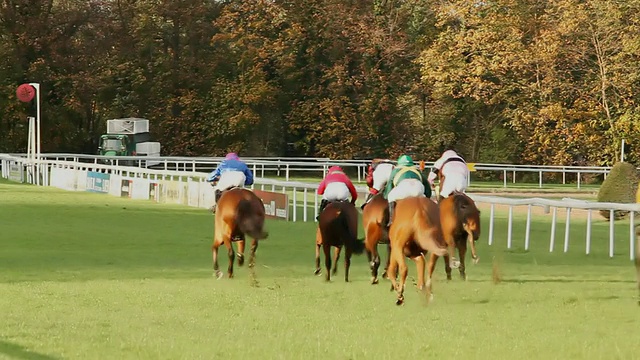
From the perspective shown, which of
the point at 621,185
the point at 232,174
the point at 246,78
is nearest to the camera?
the point at 232,174

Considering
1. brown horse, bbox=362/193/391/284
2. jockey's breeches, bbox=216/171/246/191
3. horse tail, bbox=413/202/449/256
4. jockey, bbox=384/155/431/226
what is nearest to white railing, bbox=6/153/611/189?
jockey's breeches, bbox=216/171/246/191

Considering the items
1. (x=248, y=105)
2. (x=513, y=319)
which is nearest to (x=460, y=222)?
(x=513, y=319)

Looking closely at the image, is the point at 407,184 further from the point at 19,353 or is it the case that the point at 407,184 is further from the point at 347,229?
the point at 19,353

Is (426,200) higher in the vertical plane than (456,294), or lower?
higher

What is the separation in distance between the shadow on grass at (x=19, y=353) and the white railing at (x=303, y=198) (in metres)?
12.0

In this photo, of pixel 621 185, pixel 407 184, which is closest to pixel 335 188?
pixel 407 184

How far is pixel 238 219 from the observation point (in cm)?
1509

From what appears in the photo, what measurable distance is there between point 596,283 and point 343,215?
9.78 feet

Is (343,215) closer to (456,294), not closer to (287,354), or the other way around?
(456,294)

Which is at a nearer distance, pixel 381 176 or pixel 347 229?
pixel 347 229

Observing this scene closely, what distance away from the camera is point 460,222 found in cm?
1562

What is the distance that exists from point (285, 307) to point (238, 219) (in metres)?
3.29

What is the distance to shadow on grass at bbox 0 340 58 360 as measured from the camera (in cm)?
833

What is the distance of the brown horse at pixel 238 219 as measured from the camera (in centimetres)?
1505
